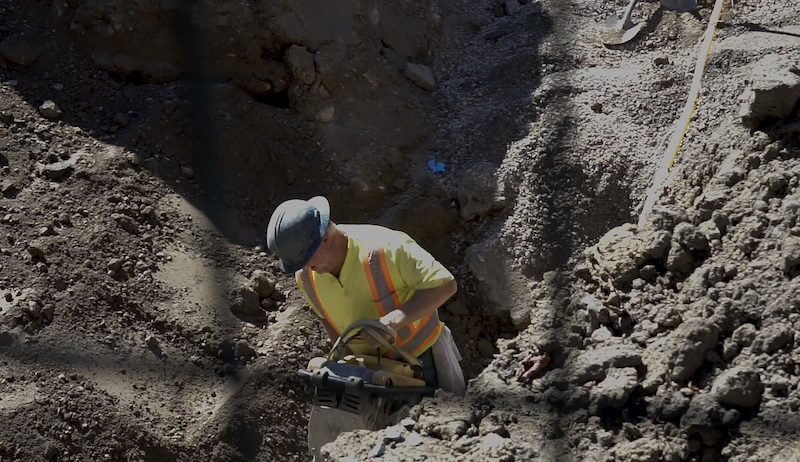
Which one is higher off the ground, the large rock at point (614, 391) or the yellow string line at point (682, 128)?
the yellow string line at point (682, 128)

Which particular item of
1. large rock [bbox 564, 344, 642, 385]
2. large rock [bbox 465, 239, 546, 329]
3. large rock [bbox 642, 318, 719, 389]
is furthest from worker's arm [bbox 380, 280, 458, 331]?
large rock [bbox 465, 239, 546, 329]

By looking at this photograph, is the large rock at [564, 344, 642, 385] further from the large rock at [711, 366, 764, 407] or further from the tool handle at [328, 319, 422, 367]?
the tool handle at [328, 319, 422, 367]

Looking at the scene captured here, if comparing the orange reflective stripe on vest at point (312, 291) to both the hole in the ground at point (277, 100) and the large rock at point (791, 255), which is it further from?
the hole in the ground at point (277, 100)

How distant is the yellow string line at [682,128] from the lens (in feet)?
Answer: 18.7

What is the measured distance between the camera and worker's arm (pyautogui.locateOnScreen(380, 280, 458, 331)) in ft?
13.7

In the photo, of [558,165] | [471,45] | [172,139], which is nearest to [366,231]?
[558,165]

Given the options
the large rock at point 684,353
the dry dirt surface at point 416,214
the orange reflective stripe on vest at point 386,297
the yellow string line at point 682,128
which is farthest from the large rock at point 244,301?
the large rock at point 684,353

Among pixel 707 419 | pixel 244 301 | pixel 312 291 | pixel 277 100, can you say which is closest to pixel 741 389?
pixel 707 419

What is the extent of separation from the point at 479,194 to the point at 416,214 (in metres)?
0.46

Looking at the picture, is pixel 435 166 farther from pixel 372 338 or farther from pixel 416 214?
pixel 372 338

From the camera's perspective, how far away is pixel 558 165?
6.36m

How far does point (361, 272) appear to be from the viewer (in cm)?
432

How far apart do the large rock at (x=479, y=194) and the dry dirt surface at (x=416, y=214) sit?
2 centimetres

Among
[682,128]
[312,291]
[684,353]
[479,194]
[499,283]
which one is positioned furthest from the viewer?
[479,194]
